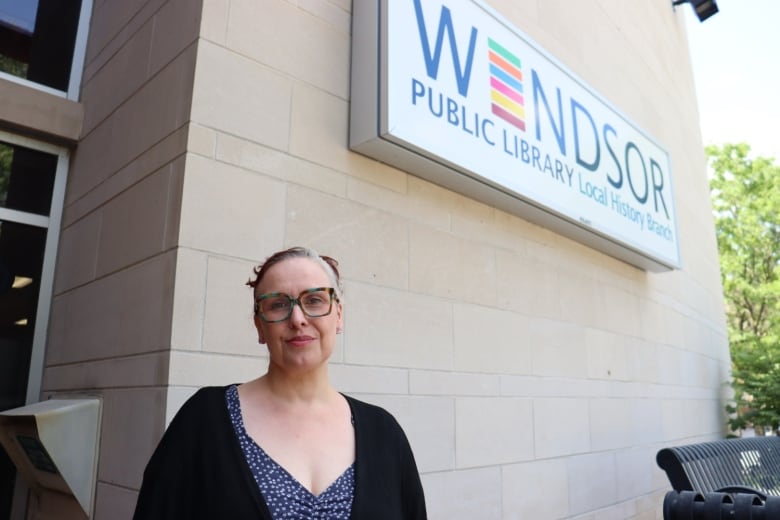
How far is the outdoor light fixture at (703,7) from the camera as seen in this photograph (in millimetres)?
9266

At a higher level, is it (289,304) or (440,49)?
(440,49)

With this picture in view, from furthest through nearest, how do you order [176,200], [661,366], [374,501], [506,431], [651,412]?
[661,366] → [651,412] → [506,431] → [176,200] → [374,501]

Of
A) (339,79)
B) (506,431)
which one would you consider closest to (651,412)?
(506,431)

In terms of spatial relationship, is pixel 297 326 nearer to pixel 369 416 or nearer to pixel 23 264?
pixel 369 416

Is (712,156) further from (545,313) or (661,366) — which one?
(545,313)

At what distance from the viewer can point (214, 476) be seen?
1.39 metres

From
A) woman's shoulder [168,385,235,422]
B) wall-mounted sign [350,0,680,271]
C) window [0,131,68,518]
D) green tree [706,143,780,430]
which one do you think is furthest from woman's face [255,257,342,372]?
green tree [706,143,780,430]

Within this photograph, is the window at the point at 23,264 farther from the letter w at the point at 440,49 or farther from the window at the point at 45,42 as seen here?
the letter w at the point at 440,49

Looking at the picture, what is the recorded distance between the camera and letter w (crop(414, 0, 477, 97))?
330 centimetres

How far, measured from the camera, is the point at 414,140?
3.07m

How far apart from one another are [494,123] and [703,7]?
7727 millimetres

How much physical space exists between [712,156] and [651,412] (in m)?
Answer: 15.6

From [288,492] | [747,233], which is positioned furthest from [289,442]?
[747,233]

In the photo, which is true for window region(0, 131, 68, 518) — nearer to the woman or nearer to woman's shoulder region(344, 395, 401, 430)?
the woman
